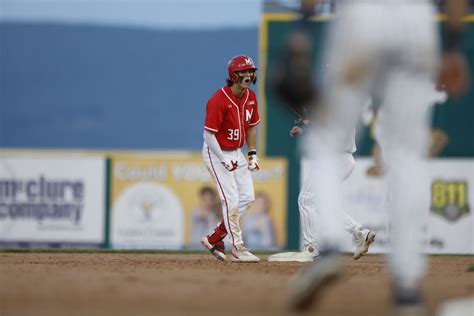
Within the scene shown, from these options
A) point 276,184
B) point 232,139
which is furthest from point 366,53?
point 276,184

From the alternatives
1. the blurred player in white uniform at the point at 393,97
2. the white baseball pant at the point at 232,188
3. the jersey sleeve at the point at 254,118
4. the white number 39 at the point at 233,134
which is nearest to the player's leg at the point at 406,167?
the blurred player in white uniform at the point at 393,97

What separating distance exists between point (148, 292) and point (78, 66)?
566 inches

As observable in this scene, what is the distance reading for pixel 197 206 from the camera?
15406mm

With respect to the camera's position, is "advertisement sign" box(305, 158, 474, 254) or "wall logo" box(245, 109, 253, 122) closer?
"wall logo" box(245, 109, 253, 122)

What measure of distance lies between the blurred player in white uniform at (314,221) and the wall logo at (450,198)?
15.2ft

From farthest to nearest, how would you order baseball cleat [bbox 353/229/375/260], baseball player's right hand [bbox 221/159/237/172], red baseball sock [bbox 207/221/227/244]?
red baseball sock [bbox 207/221/227/244] → baseball player's right hand [bbox 221/159/237/172] → baseball cleat [bbox 353/229/375/260]

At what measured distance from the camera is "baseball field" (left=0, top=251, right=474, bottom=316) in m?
5.26

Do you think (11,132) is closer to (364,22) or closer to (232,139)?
(232,139)

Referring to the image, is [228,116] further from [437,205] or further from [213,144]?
[437,205]

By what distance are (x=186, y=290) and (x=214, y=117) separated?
452 cm

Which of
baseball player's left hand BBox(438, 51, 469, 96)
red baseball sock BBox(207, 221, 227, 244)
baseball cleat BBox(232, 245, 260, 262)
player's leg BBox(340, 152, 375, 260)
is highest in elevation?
baseball player's left hand BBox(438, 51, 469, 96)

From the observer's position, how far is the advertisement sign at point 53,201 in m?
15.5

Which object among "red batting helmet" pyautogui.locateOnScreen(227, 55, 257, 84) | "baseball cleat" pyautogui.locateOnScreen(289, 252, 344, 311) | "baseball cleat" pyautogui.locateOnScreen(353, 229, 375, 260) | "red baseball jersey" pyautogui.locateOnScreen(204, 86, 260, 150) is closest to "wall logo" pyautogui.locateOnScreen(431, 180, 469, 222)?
"baseball cleat" pyautogui.locateOnScreen(353, 229, 375, 260)

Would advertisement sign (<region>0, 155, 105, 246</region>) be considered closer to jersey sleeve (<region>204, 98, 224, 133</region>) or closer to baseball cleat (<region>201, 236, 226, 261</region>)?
baseball cleat (<region>201, 236, 226, 261</region>)
